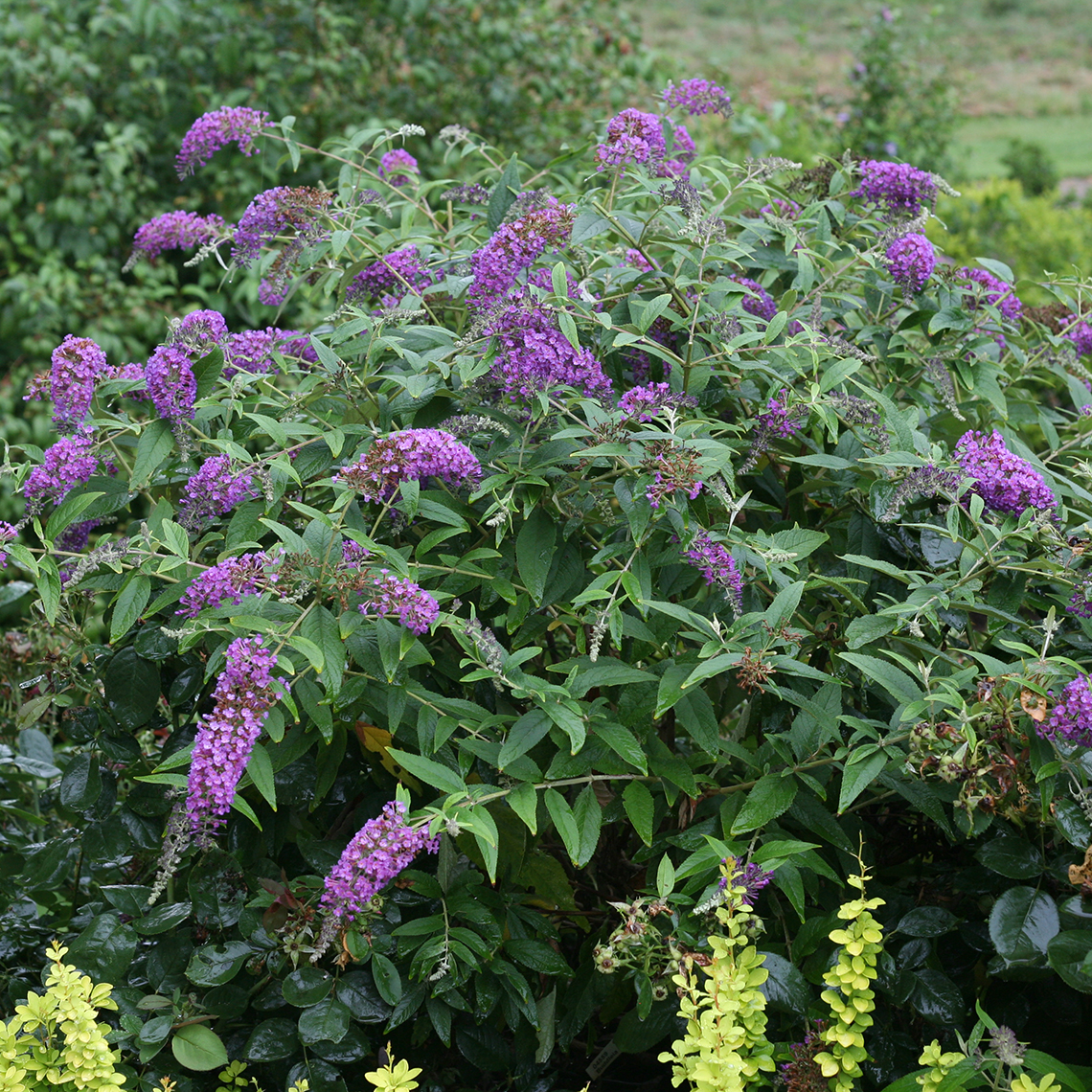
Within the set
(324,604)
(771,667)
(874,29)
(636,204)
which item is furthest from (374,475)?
(874,29)

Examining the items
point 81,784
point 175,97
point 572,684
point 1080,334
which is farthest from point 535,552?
point 175,97

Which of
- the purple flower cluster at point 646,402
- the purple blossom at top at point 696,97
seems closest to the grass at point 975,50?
the purple blossom at top at point 696,97

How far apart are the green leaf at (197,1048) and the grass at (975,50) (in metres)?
12.8

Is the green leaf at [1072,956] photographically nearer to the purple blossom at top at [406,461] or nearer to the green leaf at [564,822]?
the green leaf at [564,822]

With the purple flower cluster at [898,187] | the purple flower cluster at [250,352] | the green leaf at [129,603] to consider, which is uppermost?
the purple flower cluster at [898,187]

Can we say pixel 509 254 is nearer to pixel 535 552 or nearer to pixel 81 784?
pixel 535 552

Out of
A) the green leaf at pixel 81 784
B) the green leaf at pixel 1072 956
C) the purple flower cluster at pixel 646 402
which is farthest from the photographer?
the green leaf at pixel 81 784

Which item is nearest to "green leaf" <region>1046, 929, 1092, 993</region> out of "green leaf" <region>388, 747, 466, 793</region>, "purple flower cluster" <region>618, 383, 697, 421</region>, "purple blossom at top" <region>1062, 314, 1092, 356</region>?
"green leaf" <region>388, 747, 466, 793</region>

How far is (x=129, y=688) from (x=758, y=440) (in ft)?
3.96

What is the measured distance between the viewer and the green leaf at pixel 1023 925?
5.78 ft

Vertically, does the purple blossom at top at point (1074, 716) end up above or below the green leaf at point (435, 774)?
above

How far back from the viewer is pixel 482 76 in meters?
6.12

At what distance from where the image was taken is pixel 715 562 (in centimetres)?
187

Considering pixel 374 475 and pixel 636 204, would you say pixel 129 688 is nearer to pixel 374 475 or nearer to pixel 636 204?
pixel 374 475
